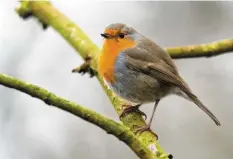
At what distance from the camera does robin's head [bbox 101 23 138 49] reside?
2770 mm

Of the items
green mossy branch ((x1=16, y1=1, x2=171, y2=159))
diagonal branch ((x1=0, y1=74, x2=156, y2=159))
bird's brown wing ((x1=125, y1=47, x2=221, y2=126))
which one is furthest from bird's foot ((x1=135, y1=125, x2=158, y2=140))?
diagonal branch ((x1=0, y1=74, x2=156, y2=159))

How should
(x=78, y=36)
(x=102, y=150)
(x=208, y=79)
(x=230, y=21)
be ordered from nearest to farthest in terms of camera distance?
1. (x=78, y=36)
2. (x=102, y=150)
3. (x=208, y=79)
4. (x=230, y=21)

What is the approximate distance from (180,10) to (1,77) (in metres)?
4.46

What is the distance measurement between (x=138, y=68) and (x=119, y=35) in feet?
0.64

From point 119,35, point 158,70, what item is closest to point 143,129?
point 158,70

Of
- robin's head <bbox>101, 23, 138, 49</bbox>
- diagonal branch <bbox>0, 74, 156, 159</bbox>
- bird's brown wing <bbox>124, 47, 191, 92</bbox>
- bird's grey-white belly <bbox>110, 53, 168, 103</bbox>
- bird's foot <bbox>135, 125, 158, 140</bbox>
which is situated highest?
robin's head <bbox>101, 23, 138, 49</bbox>

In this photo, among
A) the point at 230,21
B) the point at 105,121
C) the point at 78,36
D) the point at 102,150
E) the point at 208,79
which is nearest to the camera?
the point at 105,121

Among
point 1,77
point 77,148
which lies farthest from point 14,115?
point 1,77

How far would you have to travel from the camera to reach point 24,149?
4.64 m

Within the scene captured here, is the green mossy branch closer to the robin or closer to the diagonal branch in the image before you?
the robin

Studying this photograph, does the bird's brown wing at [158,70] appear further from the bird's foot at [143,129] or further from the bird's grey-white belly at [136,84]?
the bird's foot at [143,129]

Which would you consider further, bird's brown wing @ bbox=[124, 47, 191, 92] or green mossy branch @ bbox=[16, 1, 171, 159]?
bird's brown wing @ bbox=[124, 47, 191, 92]

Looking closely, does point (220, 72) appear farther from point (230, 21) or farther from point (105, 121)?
point (105, 121)

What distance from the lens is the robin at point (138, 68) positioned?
2.69 m
